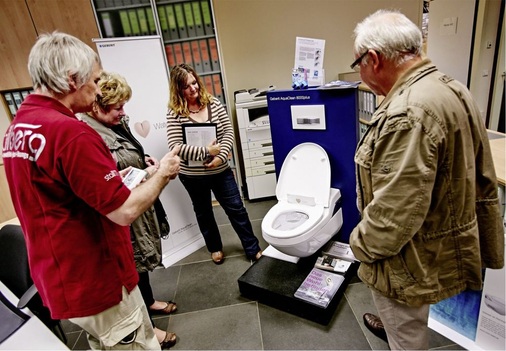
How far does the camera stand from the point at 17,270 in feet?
4.62

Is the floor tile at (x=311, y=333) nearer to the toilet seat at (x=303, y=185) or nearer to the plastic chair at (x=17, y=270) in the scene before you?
the toilet seat at (x=303, y=185)

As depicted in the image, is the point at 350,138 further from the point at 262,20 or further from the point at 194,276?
the point at 262,20

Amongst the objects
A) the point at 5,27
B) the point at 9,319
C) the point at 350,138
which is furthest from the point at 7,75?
the point at 350,138

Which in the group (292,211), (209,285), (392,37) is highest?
(392,37)

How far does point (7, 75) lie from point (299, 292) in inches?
118

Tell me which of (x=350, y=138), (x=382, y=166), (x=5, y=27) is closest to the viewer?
(x=382, y=166)

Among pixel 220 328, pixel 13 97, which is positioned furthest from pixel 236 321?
pixel 13 97

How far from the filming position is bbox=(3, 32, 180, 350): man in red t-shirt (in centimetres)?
80

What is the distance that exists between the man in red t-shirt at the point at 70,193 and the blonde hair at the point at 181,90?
974 mm

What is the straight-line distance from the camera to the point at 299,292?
1.73 metres

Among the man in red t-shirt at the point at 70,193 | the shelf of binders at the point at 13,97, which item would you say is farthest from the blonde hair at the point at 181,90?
the shelf of binders at the point at 13,97

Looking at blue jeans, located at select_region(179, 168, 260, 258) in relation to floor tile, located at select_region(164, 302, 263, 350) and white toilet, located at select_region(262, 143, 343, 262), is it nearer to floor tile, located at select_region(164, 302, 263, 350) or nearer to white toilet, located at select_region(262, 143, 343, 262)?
white toilet, located at select_region(262, 143, 343, 262)

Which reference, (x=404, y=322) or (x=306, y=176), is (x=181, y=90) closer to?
(x=306, y=176)

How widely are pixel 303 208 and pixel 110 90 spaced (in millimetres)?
1318
